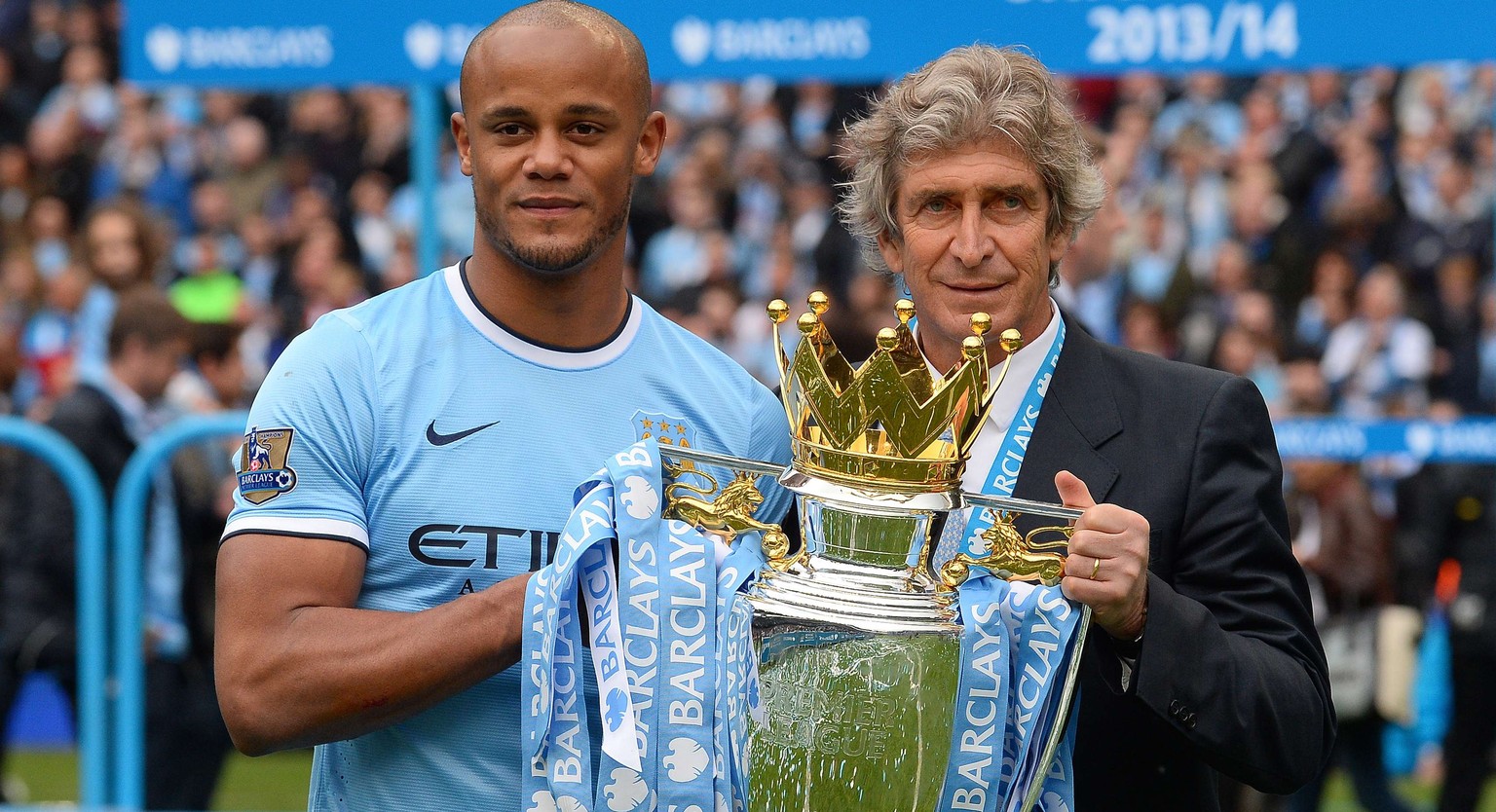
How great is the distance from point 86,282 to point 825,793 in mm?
9693

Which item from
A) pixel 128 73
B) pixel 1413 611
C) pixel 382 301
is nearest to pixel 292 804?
pixel 128 73

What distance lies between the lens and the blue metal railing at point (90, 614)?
5.66 m

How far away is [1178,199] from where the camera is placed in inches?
445

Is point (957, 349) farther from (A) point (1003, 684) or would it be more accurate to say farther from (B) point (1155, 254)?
(B) point (1155, 254)

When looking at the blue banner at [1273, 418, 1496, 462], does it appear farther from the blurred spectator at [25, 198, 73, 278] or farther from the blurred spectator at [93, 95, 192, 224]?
the blurred spectator at [93, 95, 192, 224]

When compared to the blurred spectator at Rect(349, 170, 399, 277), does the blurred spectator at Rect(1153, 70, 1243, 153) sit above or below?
above

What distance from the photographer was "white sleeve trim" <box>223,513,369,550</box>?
2492 mm

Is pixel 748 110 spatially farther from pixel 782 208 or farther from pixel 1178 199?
pixel 1178 199

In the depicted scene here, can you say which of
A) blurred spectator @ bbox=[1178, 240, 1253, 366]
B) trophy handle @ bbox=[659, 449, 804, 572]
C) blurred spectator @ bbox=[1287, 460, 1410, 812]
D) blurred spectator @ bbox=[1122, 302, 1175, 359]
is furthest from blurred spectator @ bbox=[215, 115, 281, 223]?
trophy handle @ bbox=[659, 449, 804, 572]

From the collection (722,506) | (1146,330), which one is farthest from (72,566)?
(1146,330)

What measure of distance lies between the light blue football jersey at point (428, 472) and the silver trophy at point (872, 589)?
39cm

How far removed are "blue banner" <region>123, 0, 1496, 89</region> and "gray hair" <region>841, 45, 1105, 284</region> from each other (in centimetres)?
227

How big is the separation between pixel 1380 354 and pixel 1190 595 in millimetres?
7584

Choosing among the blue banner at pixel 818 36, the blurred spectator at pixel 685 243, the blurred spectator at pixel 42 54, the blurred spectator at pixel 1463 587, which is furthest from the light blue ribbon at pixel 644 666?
the blurred spectator at pixel 42 54
